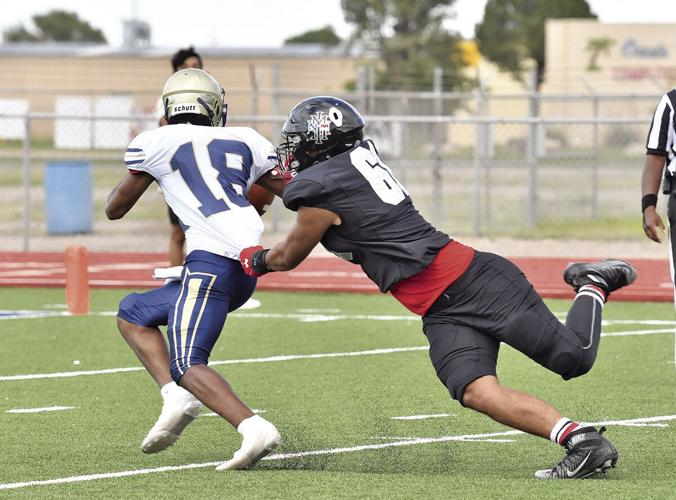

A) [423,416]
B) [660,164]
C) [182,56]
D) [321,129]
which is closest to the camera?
[321,129]

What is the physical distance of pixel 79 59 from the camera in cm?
5625

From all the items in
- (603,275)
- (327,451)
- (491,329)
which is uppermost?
(603,275)

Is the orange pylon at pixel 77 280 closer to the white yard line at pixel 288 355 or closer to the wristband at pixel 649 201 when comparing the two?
the white yard line at pixel 288 355

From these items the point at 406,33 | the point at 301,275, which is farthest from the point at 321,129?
the point at 406,33

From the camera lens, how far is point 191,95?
A: 6.63m

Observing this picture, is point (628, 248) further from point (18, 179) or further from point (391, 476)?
point (18, 179)

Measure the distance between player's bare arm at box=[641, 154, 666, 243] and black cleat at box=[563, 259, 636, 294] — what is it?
2.67 feet

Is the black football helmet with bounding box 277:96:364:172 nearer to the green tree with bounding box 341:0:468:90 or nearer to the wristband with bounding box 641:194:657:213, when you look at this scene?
the wristband with bounding box 641:194:657:213

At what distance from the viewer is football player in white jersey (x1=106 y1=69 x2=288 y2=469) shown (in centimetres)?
629

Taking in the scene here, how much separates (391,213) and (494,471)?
1.22 metres

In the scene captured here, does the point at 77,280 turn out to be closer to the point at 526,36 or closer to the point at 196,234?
the point at 196,234

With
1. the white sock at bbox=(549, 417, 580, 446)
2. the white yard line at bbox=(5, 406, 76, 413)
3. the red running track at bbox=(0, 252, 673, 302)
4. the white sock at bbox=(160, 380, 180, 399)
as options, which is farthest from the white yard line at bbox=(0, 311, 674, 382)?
the white sock at bbox=(549, 417, 580, 446)

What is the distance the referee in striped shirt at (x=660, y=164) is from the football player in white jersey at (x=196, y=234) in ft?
6.46

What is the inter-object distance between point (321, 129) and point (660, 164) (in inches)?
83.3
